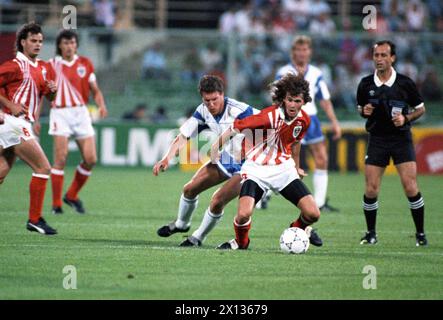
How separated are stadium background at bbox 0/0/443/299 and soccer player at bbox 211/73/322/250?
48 cm

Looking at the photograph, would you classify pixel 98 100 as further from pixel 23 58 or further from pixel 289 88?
pixel 289 88

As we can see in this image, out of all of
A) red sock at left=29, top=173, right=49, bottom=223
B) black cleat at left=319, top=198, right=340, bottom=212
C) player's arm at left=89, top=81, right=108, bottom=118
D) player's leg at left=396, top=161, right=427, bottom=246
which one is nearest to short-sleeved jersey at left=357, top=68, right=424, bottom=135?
player's leg at left=396, top=161, right=427, bottom=246

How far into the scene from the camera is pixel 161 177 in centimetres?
2073

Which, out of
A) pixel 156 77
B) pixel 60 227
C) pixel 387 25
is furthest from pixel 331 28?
pixel 60 227

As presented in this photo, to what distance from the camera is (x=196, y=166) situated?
73.6 ft

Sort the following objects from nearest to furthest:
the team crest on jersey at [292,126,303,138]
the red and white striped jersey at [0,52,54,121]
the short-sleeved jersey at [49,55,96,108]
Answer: the team crest on jersey at [292,126,303,138] → the red and white striped jersey at [0,52,54,121] → the short-sleeved jersey at [49,55,96,108]

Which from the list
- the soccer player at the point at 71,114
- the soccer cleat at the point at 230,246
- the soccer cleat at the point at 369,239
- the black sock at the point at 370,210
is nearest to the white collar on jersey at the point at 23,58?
the soccer player at the point at 71,114

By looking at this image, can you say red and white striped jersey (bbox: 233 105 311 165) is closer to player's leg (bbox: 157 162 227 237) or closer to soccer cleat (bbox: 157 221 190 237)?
player's leg (bbox: 157 162 227 237)

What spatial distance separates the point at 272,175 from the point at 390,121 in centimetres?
179

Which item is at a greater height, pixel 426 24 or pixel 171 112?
pixel 426 24

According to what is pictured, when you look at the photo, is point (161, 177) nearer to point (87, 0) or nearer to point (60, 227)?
point (87, 0)

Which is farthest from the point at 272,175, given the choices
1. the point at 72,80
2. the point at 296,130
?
the point at 72,80

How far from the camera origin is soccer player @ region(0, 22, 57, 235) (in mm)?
10414
